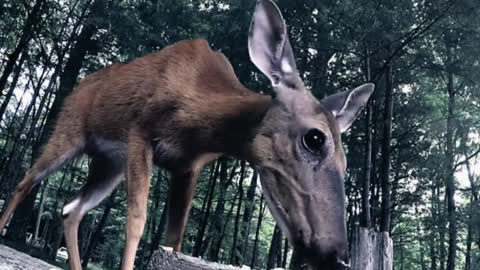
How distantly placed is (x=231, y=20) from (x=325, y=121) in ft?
29.8

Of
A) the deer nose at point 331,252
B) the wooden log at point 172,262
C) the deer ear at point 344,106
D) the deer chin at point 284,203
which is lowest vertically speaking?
the wooden log at point 172,262

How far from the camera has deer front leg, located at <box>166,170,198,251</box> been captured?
7.47 ft

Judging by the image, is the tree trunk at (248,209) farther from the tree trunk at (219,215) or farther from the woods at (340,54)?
the tree trunk at (219,215)

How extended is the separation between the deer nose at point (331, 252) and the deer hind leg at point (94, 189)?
1169 millimetres

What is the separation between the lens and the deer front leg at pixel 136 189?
1.94m

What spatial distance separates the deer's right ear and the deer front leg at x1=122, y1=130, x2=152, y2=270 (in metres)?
0.60

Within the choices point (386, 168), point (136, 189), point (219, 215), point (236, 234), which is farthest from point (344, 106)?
point (236, 234)

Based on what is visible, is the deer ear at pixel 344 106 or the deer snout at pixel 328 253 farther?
the deer ear at pixel 344 106

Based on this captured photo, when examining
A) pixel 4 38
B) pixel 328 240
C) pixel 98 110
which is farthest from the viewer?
pixel 4 38

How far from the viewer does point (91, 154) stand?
2.57 metres

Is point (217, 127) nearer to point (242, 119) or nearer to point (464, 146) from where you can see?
point (242, 119)

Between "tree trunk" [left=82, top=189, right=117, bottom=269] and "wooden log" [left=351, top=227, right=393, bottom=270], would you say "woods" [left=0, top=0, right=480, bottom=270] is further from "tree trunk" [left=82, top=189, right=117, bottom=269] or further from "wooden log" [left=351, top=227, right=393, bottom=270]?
"wooden log" [left=351, top=227, right=393, bottom=270]

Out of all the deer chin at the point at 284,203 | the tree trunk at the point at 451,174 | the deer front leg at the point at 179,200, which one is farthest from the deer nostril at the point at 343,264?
the tree trunk at the point at 451,174

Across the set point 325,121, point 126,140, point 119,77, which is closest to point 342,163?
point 325,121
